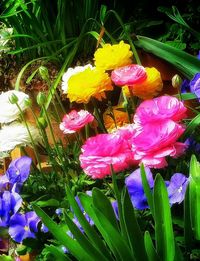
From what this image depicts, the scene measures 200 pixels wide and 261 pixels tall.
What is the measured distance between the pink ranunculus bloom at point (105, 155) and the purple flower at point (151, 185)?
0.04m

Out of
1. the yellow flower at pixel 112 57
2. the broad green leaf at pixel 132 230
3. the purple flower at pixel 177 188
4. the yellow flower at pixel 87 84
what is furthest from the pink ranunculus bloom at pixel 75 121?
the broad green leaf at pixel 132 230

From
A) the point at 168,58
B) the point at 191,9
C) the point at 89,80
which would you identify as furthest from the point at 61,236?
the point at 191,9

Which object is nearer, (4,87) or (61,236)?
(61,236)

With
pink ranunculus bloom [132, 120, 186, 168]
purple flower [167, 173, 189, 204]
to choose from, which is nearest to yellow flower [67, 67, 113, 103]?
pink ranunculus bloom [132, 120, 186, 168]

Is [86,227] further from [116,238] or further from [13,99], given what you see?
[13,99]

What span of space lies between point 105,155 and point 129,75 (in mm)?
265

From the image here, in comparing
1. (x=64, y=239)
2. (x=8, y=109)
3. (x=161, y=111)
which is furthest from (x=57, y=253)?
(x=8, y=109)

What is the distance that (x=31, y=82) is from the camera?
1.87 m

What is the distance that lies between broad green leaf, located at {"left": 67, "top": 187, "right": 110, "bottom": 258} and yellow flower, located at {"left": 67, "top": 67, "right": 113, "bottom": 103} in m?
0.42

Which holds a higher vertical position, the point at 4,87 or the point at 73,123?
the point at 73,123

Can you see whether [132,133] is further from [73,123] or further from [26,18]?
[26,18]

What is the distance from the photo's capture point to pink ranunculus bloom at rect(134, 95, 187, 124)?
118 cm

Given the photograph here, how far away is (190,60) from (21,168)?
0.52m

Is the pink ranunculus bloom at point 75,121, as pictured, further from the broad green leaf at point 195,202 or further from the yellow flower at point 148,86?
the broad green leaf at point 195,202
